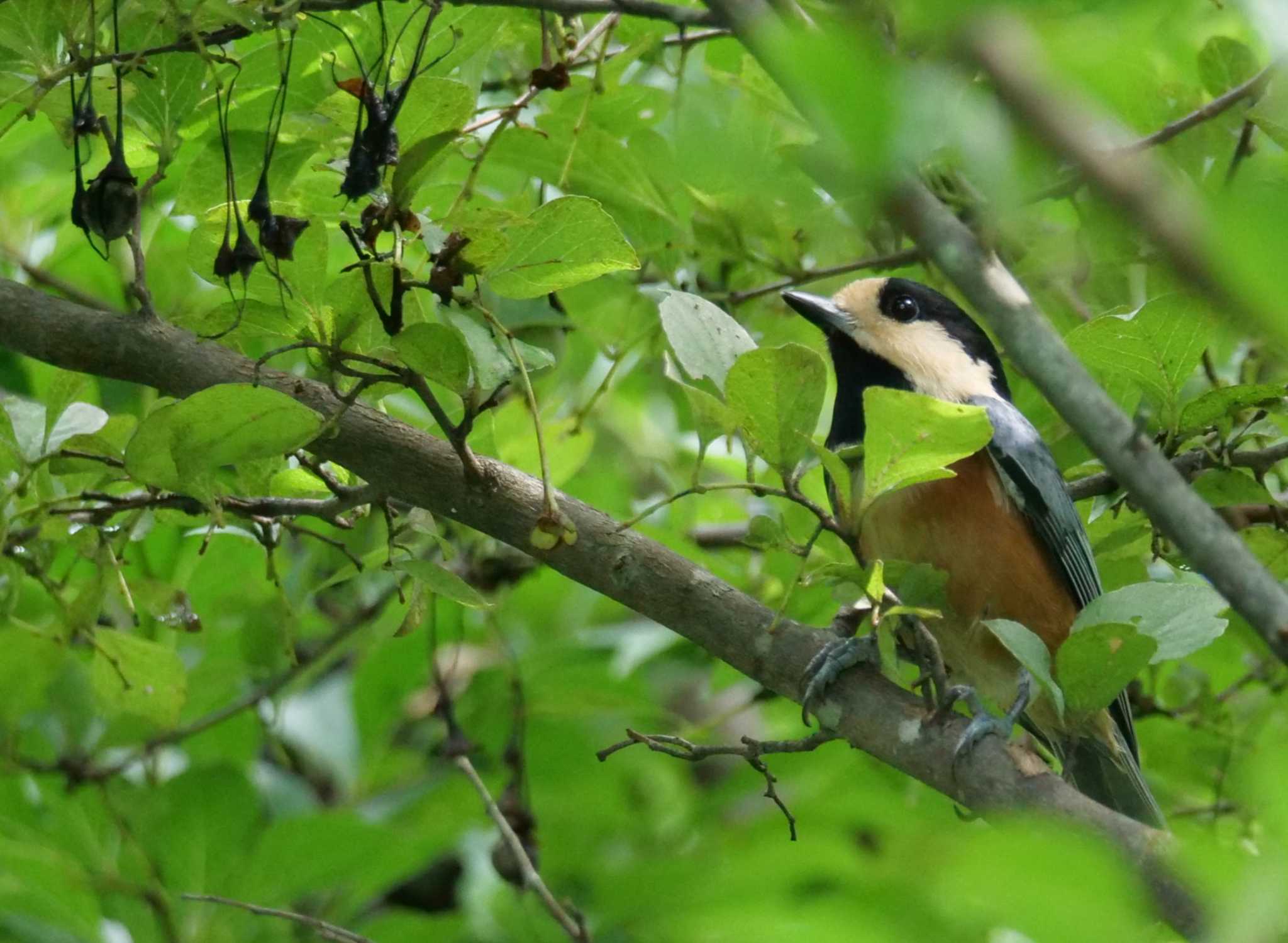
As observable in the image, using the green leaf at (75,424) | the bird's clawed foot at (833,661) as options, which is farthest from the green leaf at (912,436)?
the green leaf at (75,424)

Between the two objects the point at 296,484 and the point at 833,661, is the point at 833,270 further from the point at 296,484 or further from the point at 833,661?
the point at 296,484

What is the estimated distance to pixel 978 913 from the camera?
3.15ft

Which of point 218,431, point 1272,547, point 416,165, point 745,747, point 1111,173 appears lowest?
point 745,747

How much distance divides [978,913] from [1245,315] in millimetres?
422

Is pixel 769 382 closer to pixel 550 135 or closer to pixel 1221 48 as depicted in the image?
pixel 550 135

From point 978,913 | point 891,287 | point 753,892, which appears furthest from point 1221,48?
point 978,913

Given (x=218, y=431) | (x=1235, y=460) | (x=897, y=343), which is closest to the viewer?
(x=218, y=431)

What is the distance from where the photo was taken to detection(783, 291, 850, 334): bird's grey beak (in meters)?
3.58

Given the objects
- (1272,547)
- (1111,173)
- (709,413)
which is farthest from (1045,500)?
(1111,173)

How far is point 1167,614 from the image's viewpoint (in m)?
2.12

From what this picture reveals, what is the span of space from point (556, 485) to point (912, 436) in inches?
59.1

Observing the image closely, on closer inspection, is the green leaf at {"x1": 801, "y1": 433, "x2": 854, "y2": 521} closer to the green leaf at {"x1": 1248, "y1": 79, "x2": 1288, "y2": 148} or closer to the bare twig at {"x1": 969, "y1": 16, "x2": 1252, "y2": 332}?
the green leaf at {"x1": 1248, "y1": 79, "x2": 1288, "y2": 148}

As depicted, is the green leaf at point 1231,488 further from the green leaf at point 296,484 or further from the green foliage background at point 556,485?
the green leaf at point 296,484

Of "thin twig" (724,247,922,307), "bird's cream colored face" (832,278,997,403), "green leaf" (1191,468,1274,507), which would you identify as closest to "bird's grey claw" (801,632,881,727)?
"green leaf" (1191,468,1274,507)
